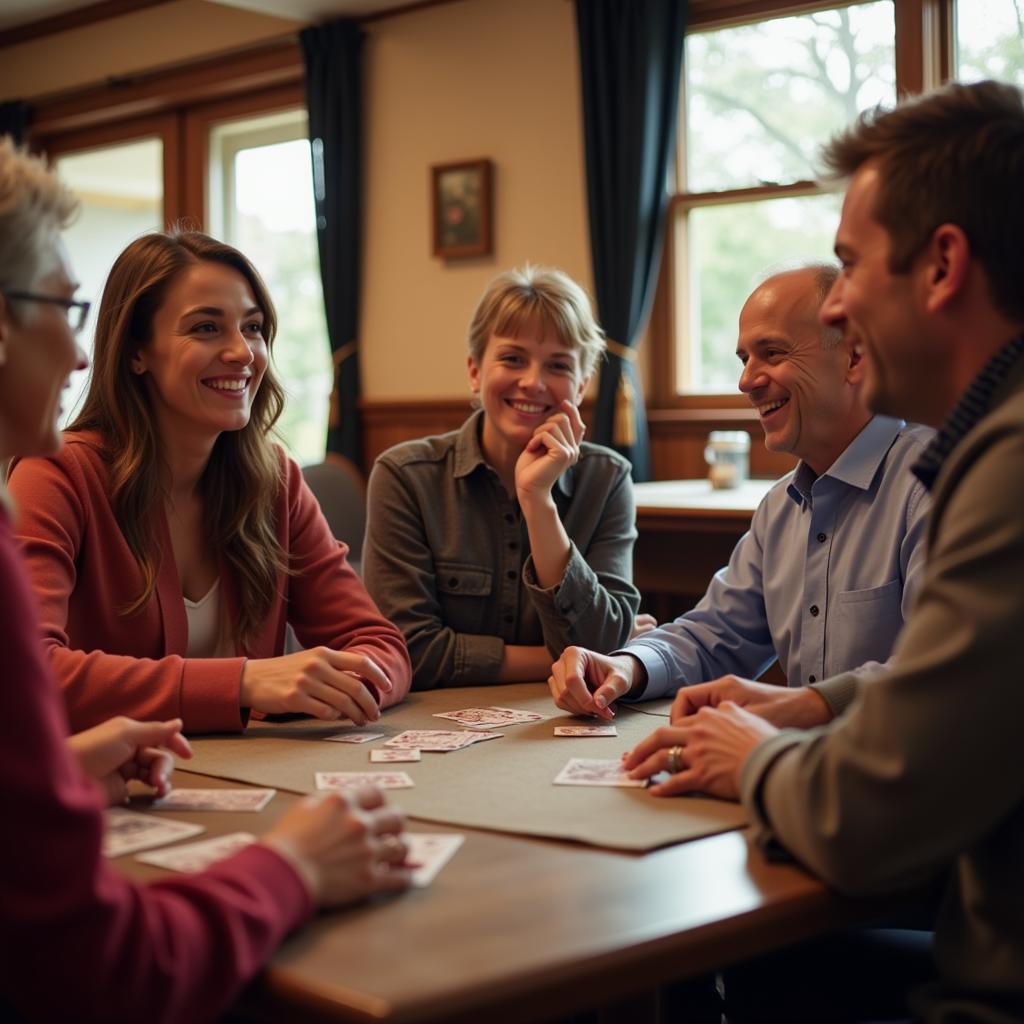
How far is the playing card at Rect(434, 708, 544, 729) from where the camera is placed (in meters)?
1.96

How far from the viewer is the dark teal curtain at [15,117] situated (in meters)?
8.19

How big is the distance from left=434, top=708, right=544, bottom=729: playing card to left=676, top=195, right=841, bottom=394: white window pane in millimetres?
3682

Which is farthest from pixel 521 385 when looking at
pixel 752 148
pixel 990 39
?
pixel 752 148

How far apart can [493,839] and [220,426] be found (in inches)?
45.1

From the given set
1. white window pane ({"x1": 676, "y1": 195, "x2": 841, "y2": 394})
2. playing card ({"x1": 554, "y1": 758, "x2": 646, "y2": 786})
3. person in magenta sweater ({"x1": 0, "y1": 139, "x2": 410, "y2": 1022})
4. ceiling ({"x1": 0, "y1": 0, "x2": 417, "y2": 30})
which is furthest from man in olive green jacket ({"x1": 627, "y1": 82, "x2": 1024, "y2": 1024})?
ceiling ({"x1": 0, "y1": 0, "x2": 417, "y2": 30})

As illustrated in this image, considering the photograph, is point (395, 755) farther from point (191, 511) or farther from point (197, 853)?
point (191, 511)

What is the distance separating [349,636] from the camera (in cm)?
227

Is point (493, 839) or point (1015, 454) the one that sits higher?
point (1015, 454)

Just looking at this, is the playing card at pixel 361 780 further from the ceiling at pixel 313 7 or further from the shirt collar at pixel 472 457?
the ceiling at pixel 313 7

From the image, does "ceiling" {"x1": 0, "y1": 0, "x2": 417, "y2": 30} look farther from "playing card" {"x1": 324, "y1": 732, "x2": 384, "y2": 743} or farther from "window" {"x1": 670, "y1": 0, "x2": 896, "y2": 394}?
"playing card" {"x1": 324, "y1": 732, "x2": 384, "y2": 743}

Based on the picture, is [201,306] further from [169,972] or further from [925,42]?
[925,42]

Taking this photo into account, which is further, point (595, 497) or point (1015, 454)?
point (595, 497)

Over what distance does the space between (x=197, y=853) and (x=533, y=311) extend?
62.9 inches

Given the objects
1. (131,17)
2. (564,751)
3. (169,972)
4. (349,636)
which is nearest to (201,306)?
(349,636)
